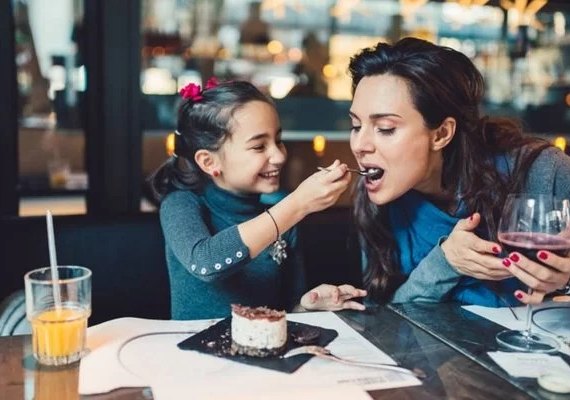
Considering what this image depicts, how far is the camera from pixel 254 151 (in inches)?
74.7

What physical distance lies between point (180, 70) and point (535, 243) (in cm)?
395

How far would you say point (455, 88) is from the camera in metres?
1.83

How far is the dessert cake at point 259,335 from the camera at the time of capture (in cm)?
123

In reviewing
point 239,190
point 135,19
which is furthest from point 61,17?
point 239,190

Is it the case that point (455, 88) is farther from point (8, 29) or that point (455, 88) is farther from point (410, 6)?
point (410, 6)

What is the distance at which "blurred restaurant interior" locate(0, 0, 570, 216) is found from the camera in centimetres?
277

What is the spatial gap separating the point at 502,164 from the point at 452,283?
0.47 metres

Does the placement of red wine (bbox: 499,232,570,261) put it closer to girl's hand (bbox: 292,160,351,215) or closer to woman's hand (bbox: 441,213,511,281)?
woman's hand (bbox: 441,213,511,281)

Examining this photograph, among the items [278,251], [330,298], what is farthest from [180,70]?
[330,298]

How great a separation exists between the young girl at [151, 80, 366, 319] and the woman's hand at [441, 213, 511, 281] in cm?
33

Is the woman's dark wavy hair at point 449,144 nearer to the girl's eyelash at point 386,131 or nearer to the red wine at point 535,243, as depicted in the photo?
the girl's eyelash at point 386,131

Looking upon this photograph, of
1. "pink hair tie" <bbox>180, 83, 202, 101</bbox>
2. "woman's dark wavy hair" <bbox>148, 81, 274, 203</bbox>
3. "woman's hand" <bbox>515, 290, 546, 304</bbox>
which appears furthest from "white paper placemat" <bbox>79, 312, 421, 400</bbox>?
"pink hair tie" <bbox>180, 83, 202, 101</bbox>

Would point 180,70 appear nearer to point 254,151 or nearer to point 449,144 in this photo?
point 254,151

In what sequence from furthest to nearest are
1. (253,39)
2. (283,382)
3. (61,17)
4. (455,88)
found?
(253,39), (61,17), (455,88), (283,382)
